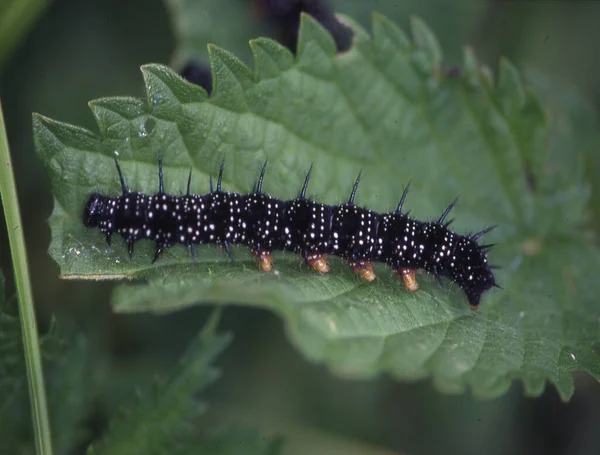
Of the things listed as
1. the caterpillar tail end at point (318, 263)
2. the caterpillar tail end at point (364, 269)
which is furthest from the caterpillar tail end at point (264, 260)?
the caterpillar tail end at point (364, 269)

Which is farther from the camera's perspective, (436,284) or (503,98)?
(503,98)

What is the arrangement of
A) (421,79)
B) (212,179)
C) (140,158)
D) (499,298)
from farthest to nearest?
(421,79) → (499,298) → (212,179) → (140,158)

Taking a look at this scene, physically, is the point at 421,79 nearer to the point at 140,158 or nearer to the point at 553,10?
the point at 140,158

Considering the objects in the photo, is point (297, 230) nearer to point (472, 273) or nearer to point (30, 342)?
point (472, 273)

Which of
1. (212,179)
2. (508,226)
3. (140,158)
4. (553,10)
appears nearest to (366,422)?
(508,226)

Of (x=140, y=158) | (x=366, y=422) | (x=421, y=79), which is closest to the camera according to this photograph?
(x=140, y=158)
